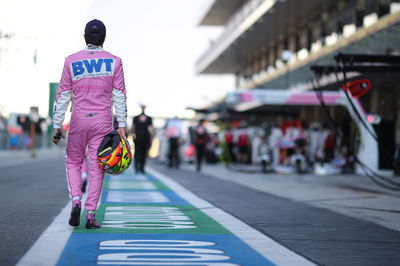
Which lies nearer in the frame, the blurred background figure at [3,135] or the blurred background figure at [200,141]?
the blurred background figure at [200,141]

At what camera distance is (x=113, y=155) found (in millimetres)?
7574

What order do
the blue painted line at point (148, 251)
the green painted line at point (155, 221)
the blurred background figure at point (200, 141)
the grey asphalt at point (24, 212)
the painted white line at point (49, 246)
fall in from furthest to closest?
the blurred background figure at point (200, 141), the green painted line at point (155, 221), the grey asphalt at point (24, 212), the blue painted line at point (148, 251), the painted white line at point (49, 246)

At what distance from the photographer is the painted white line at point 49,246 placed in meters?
5.60

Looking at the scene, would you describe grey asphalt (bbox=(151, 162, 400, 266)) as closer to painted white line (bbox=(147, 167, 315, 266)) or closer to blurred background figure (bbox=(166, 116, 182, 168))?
painted white line (bbox=(147, 167, 315, 266))

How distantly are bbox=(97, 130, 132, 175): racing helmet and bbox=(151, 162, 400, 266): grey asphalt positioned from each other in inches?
56.1

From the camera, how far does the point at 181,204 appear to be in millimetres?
11312

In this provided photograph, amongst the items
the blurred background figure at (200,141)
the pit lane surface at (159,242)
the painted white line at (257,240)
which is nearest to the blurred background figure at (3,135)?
the blurred background figure at (200,141)

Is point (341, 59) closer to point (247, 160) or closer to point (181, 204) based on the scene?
point (181, 204)

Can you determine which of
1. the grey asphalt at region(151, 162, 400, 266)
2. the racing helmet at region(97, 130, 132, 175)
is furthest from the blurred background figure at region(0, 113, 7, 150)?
the racing helmet at region(97, 130, 132, 175)

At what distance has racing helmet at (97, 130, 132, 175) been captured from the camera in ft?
24.8

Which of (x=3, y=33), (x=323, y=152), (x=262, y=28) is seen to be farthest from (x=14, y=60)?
(x=323, y=152)

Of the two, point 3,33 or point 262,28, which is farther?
point 262,28

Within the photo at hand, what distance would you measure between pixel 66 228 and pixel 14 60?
120ft

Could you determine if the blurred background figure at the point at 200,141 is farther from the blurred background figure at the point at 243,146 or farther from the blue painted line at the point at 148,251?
the blue painted line at the point at 148,251
